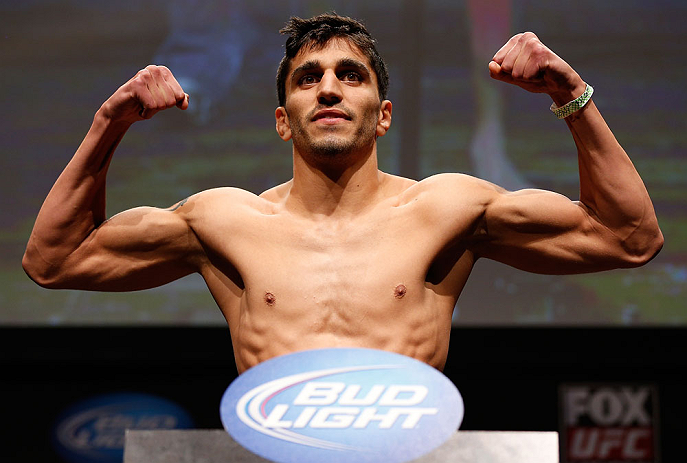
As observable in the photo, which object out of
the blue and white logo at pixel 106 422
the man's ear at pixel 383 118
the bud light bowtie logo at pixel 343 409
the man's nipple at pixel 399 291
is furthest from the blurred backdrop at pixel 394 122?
the bud light bowtie logo at pixel 343 409

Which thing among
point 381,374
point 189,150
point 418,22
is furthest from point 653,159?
point 381,374

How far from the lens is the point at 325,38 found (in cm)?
215

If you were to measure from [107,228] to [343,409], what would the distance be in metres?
0.85

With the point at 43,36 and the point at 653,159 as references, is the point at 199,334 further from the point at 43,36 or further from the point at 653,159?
the point at 653,159

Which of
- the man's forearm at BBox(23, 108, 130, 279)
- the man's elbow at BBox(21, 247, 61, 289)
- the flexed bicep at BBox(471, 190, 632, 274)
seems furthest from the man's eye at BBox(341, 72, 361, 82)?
the man's elbow at BBox(21, 247, 61, 289)

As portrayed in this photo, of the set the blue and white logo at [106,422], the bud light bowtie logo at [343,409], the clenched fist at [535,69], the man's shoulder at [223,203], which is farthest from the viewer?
the blue and white logo at [106,422]

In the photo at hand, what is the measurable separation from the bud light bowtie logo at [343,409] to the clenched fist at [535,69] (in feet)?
2.37

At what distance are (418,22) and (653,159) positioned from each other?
124 centimetres

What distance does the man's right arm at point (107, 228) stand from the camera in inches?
78.1

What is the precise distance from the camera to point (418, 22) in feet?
12.5

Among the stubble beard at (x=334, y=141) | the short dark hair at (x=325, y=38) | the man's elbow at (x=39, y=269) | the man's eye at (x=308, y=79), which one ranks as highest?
the short dark hair at (x=325, y=38)

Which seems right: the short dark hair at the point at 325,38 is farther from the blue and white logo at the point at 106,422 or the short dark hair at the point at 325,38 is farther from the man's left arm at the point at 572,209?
the blue and white logo at the point at 106,422

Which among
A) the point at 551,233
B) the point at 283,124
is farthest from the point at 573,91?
the point at 283,124

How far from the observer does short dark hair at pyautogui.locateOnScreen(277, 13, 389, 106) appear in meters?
2.16
